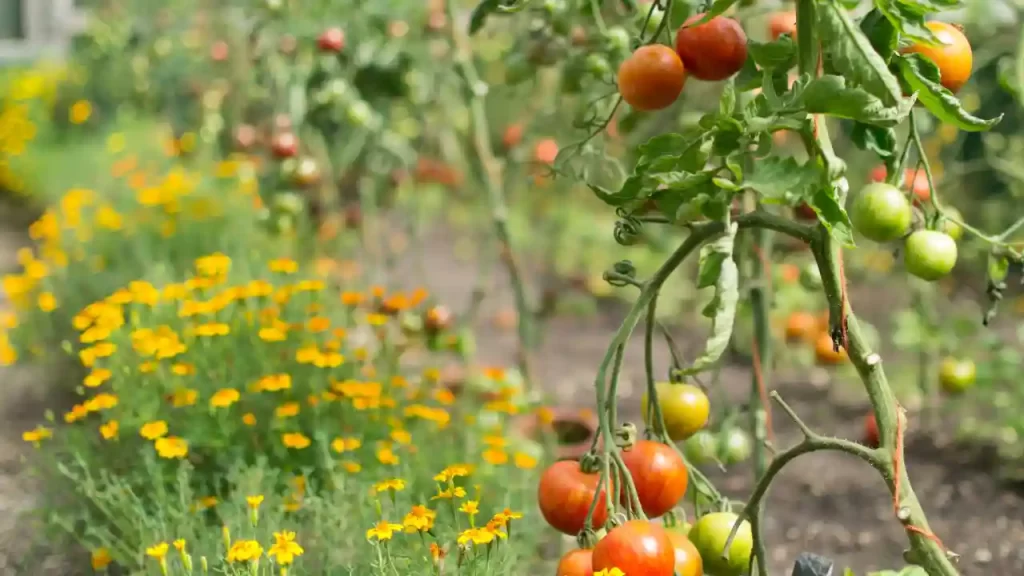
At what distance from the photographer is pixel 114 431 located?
178 centimetres

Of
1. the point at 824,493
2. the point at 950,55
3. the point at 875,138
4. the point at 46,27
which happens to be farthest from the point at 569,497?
the point at 46,27

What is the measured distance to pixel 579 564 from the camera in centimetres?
106

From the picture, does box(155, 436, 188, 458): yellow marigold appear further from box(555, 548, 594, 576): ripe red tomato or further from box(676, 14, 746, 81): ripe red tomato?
box(676, 14, 746, 81): ripe red tomato

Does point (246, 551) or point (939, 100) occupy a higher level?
point (939, 100)

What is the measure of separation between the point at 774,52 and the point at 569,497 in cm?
A: 52

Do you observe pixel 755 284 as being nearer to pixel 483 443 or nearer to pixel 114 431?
pixel 483 443

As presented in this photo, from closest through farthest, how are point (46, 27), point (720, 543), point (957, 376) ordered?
point (720, 543) → point (957, 376) → point (46, 27)

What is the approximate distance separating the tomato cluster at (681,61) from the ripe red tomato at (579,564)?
0.50 meters

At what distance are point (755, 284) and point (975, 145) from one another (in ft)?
2.44

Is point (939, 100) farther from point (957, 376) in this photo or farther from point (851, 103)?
point (957, 376)

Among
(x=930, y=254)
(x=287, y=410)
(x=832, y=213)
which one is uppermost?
(x=832, y=213)

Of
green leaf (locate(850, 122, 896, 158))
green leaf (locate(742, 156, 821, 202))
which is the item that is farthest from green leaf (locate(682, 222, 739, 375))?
green leaf (locate(850, 122, 896, 158))

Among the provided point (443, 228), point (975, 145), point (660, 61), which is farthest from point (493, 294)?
point (660, 61)

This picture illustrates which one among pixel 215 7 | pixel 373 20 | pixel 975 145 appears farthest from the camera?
pixel 215 7
